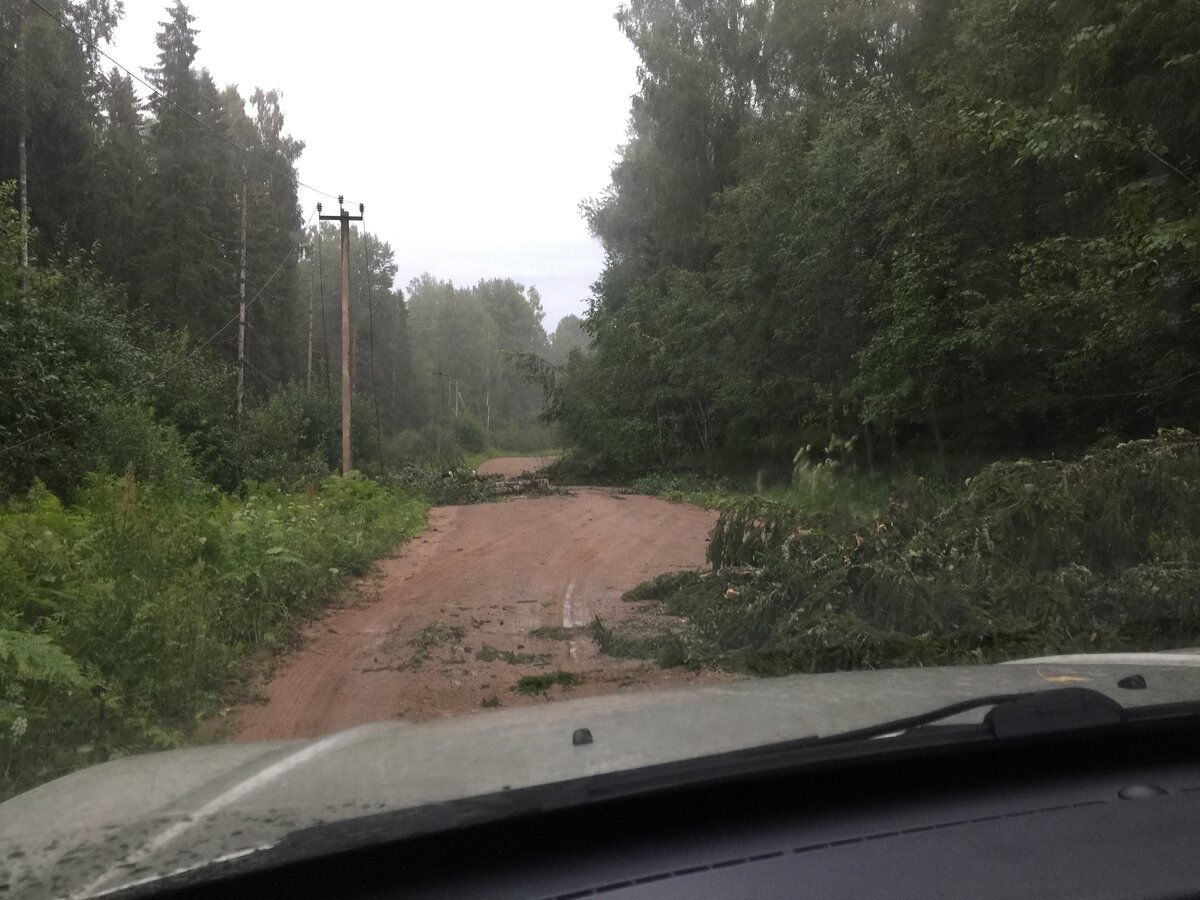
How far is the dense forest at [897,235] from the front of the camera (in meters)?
13.2

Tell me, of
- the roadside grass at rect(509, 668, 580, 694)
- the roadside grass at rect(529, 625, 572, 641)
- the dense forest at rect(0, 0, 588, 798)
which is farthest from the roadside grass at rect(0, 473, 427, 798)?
the roadside grass at rect(529, 625, 572, 641)

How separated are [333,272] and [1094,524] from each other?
254 feet

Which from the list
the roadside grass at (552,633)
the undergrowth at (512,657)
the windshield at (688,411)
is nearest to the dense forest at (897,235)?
the windshield at (688,411)

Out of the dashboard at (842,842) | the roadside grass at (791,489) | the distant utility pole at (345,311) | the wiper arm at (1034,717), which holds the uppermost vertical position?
the distant utility pole at (345,311)

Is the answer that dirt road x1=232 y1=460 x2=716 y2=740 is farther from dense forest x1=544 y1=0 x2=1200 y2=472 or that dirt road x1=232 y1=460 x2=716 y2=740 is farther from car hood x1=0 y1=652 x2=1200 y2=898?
dense forest x1=544 y1=0 x2=1200 y2=472

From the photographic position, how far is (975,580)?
304 inches

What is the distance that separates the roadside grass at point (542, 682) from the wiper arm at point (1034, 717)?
4.26 metres

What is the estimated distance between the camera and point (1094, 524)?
8211 mm

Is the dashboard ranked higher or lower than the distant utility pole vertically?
lower

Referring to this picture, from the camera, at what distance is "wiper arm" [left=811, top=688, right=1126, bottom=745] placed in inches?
124

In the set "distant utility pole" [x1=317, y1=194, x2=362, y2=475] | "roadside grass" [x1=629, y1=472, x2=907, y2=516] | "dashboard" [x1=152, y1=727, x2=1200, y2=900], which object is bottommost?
"roadside grass" [x1=629, y1=472, x2=907, y2=516]

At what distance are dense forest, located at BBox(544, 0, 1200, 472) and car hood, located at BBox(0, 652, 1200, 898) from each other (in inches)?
361

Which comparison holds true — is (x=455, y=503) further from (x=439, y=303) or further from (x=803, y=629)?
(x=439, y=303)

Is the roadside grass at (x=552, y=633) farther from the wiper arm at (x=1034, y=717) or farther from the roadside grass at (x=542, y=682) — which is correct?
the wiper arm at (x=1034, y=717)
